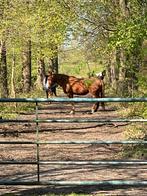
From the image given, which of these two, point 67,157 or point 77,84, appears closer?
point 67,157

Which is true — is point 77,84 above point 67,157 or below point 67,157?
above

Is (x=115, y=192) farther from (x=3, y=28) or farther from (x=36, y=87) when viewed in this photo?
(x=36, y=87)

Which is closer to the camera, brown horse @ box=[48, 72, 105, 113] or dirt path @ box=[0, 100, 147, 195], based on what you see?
dirt path @ box=[0, 100, 147, 195]

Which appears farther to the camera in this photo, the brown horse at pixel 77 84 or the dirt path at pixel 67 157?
the brown horse at pixel 77 84

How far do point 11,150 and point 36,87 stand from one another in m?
26.1

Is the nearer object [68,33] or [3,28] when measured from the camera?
[3,28]

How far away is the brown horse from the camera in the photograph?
2311 centimetres

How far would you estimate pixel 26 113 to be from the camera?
22.7 metres

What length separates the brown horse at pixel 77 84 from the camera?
23109mm

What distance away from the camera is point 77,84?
2338 cm

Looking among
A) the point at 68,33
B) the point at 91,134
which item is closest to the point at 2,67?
the point at 68,33

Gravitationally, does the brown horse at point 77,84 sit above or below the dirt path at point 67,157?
above

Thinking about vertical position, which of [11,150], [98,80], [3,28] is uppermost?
[3,28]

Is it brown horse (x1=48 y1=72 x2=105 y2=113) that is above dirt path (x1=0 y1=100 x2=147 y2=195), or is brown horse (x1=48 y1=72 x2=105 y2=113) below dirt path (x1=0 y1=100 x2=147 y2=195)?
above
